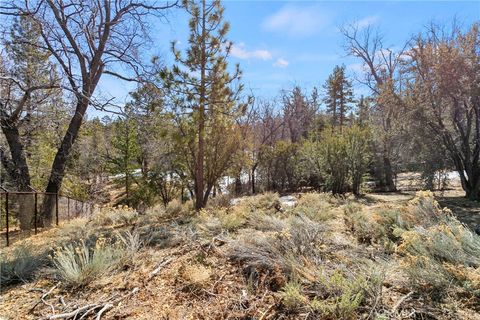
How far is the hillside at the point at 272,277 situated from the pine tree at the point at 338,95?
28.1m

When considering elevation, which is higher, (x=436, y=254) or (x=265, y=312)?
(x=436, y=254)

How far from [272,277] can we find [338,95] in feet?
102

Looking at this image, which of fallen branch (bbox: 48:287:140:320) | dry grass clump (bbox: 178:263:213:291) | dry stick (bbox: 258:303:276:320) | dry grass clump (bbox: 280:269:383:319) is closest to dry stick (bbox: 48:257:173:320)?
fallen branch (bbox: 48:287:140:320)

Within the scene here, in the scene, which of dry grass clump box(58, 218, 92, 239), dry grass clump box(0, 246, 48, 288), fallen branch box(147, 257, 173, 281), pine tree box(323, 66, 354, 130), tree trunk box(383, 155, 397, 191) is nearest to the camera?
fallen branch box(147, 257, 173, 281)

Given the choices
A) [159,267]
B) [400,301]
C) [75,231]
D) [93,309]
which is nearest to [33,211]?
[75,231]

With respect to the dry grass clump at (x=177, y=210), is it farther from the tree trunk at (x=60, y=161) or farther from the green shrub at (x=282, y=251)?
the green shrub at (x=282, y=251)

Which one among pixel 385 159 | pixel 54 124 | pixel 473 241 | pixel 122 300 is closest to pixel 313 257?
pixel 473 241

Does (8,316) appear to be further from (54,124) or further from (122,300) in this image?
(54,124)

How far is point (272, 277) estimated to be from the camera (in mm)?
2938

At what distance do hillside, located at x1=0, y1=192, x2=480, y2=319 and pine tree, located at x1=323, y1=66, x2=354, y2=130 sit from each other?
28.1 meters

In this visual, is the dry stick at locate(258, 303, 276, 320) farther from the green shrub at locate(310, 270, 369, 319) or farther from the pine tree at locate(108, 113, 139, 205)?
the pine tree at locate(108, 113, 139, 205)

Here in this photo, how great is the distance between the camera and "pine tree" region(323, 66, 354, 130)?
30.6 meters

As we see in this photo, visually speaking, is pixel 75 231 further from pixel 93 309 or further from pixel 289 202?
pixel 289 202

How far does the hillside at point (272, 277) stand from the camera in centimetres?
244
